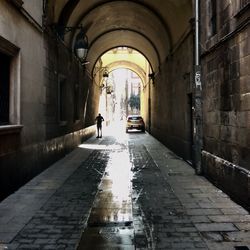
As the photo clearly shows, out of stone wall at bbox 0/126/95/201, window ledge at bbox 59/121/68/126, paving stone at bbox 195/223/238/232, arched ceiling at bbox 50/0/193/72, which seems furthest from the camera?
window ledge at bbox 59/121/68/126

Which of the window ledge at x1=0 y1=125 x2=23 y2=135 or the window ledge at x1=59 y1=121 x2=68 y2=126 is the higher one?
the window ledge at x1=59 y1=121 x2=68 y2=126

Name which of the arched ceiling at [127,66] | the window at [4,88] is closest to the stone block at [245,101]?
the window at [4,88]

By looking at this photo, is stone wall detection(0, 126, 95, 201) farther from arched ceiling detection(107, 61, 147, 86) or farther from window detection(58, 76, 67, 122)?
arched ceiling detection(107, 61, 147, 86)

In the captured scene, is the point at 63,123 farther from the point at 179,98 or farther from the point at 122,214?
the point at 122,214

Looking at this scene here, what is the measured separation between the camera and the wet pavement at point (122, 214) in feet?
17.2

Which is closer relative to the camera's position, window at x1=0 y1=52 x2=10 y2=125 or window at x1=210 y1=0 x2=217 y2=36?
window at x1=0 y1=52 x2=10 y2=125

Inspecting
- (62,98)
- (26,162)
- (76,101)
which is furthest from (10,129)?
(76,101)

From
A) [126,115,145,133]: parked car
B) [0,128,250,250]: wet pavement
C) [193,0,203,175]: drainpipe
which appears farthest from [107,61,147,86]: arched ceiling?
[0,128,250,250]: wet pavement

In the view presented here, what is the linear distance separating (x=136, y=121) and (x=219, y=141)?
27.3 metres

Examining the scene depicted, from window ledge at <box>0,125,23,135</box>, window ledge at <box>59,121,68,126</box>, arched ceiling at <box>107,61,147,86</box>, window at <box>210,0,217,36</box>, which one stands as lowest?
window ledge at <box>0,125,23,135</box>

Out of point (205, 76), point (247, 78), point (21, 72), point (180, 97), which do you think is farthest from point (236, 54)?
point (180, 97)

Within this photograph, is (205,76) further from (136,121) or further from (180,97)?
(136,121)

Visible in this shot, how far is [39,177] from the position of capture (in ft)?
34.3

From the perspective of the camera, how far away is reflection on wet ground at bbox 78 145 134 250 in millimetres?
5173
